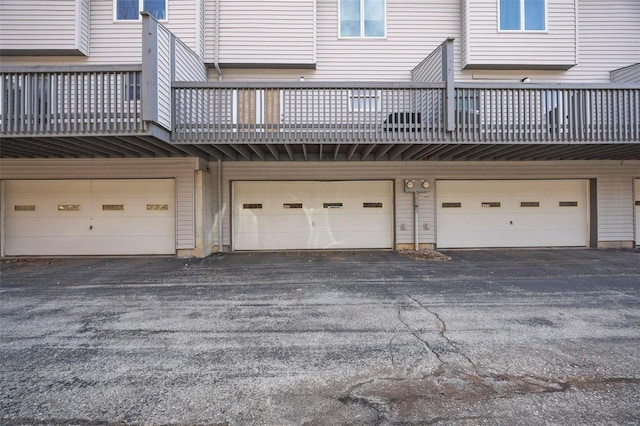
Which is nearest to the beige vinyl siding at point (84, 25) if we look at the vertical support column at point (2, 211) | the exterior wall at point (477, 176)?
the vertical support column at point (2, 211)

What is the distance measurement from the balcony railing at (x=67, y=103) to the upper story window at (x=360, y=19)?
5.80 m

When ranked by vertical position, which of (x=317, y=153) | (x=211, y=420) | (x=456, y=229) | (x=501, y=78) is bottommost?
(x=211, y=420)

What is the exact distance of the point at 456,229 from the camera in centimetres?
880

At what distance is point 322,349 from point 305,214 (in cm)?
581

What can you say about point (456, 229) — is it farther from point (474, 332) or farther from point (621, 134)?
point (474, 332)

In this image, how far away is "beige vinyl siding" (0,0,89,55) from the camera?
7.70 m

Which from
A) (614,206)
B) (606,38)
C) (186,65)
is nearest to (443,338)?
(186,65)

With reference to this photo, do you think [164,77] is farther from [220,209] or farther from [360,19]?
[360,19]

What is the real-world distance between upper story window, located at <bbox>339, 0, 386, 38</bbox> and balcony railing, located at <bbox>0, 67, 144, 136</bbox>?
228 inches

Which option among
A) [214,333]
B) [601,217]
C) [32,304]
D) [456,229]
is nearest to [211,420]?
[214,333]

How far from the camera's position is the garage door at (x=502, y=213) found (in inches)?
345

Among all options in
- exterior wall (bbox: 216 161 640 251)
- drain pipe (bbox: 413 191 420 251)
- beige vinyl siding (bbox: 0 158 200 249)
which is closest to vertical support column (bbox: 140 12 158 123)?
beige vinyl siding (bbox: 0 158 200 249)

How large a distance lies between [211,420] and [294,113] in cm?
532

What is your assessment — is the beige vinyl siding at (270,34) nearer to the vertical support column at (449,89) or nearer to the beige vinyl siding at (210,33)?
the beige vinyl siding at (210,33)
